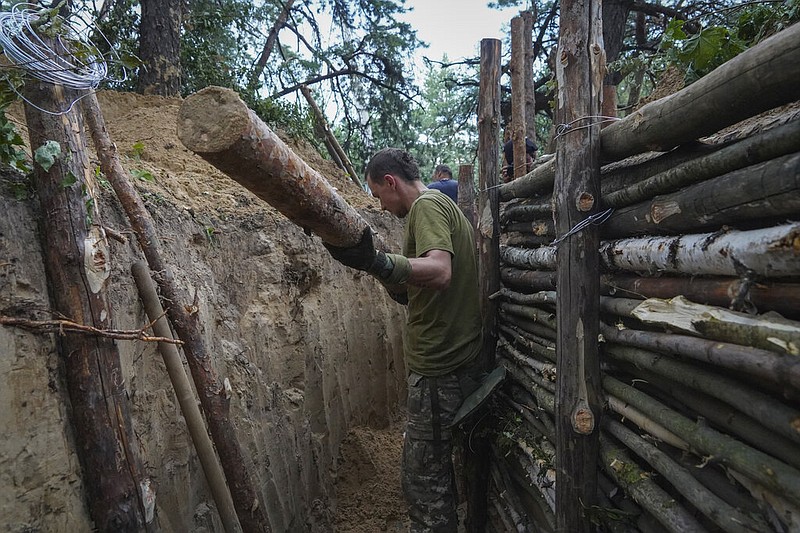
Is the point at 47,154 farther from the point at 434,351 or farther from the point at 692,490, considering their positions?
the point at 692,490

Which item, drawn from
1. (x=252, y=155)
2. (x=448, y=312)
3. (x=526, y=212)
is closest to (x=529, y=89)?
(x=526, y=212)

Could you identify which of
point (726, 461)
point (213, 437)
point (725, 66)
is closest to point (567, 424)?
point (726, 461)

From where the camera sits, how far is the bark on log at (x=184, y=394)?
2.63m

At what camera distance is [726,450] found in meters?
1.47

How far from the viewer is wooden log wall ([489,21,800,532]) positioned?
1320mm

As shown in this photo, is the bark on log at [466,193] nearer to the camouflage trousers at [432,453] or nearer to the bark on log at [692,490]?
the camouflage trousers at [432,453]

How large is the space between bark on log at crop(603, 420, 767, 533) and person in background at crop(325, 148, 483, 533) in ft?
4.12

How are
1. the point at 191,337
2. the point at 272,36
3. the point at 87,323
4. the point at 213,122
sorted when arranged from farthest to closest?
the point at 272,36 < the point at 191,337 < the point at 87,323 < the point at 213,122

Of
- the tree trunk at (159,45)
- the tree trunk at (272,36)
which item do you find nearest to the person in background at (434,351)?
the tree trunk at (159,45)

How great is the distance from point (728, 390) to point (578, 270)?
2.74 feet

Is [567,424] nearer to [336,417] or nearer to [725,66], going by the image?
[725,66]

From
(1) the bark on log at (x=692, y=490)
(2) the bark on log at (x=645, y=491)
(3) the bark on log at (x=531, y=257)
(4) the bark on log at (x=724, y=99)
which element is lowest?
(2) the bark on log at (x=645, y=491)

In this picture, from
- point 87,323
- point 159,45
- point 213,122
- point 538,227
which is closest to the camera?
point 213,122

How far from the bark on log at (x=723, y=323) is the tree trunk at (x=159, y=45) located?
5915mm
